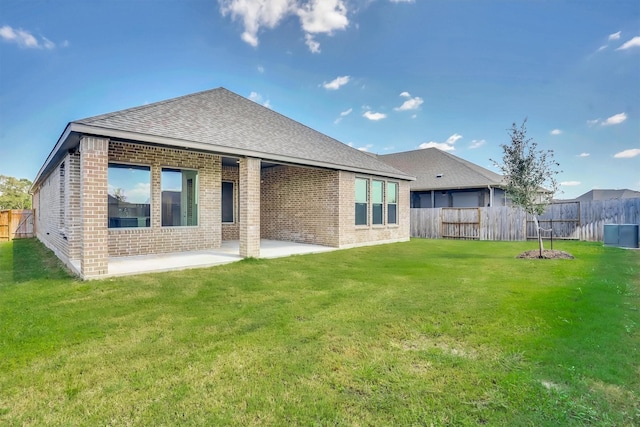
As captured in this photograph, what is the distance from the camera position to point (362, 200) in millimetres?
13219

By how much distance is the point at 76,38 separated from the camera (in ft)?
41.2

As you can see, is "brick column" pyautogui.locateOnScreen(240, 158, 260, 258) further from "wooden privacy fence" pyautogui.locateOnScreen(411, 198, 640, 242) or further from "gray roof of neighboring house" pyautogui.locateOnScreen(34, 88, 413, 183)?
"wooden privacy fence" pyautogui.locateOnScreen(411, 198, 640, 242)

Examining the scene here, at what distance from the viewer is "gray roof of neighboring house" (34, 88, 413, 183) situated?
7262 mm

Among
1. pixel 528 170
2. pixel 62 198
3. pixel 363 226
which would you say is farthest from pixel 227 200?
pixel 528 170

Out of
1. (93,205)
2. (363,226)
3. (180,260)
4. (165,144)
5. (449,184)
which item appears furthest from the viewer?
(449,184)

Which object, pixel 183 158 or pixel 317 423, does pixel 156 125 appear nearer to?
pixel 183 158

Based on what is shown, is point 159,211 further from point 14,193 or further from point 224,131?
point 14,193

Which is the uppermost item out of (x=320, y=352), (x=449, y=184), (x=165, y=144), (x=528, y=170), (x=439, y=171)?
(x=439, y=171)

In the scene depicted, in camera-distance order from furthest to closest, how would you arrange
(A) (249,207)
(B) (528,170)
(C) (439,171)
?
(C) (439,171)
(B) (528,170)
(A) (249,207)

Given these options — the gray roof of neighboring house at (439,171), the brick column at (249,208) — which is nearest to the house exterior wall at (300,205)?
the brick column at (249,208)

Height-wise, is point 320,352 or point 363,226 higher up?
point 363,226

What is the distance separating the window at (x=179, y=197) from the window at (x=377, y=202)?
724 centimetres

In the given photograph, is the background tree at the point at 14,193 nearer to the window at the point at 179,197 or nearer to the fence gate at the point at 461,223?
the window at the point at 179,197

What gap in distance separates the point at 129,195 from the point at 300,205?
20.8 feet
